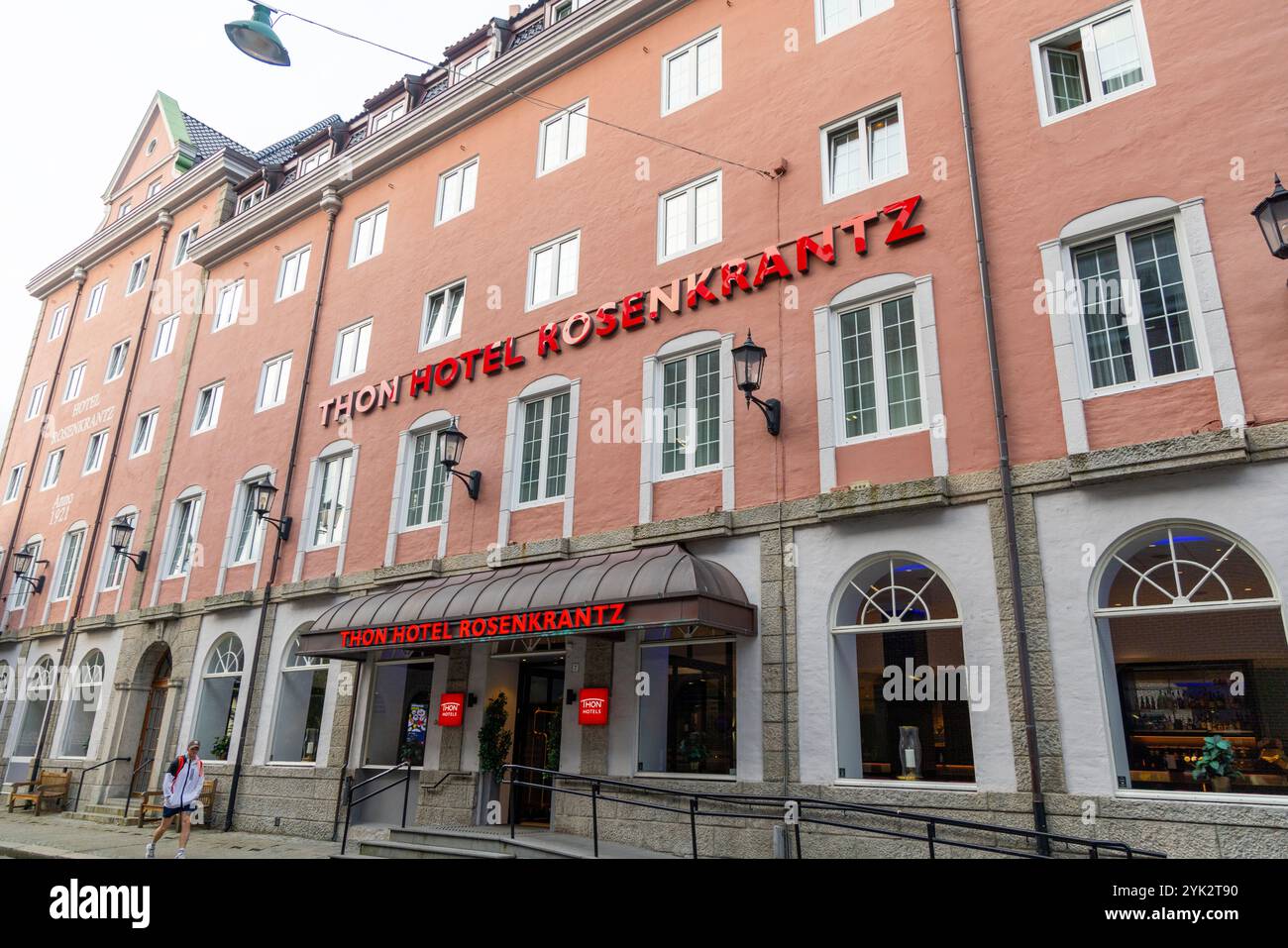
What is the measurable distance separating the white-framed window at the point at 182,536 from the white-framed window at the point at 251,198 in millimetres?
Result: 8571

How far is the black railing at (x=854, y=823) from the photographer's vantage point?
825 centimetres

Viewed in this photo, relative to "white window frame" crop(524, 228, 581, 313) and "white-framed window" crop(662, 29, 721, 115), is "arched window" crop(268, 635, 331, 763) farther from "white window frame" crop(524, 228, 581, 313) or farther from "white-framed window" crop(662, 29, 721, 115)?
"white-framed window" crop(662, 29, 721, 115)

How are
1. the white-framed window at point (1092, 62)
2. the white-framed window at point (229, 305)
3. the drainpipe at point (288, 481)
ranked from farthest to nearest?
the white-framed window at point (229, 305) < the drainpipe at point (288, 481) < the white-framed window at point (1092, 62)

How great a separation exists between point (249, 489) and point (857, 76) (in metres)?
16.0

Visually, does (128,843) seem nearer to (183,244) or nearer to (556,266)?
(556,266)

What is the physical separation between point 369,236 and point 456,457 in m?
8.14

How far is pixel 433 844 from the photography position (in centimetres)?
1189

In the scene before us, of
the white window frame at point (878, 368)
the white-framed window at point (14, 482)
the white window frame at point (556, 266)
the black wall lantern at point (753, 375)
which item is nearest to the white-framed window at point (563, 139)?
the white window frame at point (556, 266)

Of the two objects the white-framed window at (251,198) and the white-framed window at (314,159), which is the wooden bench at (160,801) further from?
the white-framed window at (251,198)

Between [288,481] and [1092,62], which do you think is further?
[288,481]

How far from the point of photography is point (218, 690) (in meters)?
19.4

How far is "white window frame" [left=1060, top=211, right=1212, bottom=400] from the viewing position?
9547mm

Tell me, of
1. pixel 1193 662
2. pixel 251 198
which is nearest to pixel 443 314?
pixel 251 198
